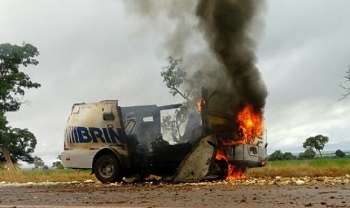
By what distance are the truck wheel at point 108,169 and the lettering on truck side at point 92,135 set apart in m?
0.54

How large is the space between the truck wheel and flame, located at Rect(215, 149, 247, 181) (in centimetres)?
305

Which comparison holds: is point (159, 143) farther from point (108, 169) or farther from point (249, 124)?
point (249, 124)

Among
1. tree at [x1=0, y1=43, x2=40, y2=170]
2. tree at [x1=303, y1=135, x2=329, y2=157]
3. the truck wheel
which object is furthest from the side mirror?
tree at [x1=303, y1=135, x2=329, y2=157]

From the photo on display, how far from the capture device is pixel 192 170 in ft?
45.9

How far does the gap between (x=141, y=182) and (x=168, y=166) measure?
1320mm

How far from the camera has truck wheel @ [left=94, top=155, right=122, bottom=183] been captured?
50.1ft

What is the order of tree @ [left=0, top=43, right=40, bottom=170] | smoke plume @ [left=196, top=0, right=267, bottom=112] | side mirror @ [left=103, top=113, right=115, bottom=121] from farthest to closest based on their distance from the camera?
tree @ [left=0, top=43, right=40, bottom=170] < smoke plume @ [left=196, top=0, right=267, bottom=112] < side mirror @ [left=103, top=113, right=115, bottom=121]

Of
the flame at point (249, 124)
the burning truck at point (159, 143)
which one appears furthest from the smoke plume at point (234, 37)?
the burning truck at point (159, 143)

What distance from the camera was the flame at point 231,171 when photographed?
14367 mm

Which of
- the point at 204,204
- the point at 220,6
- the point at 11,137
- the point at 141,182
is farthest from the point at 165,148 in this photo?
the point at 11,137

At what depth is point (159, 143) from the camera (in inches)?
587

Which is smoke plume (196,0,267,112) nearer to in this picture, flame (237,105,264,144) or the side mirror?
flame (237,105,264,144)

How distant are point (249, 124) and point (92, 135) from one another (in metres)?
4.71

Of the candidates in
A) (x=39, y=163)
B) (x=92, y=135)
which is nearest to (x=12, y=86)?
(x=39, y=163)
